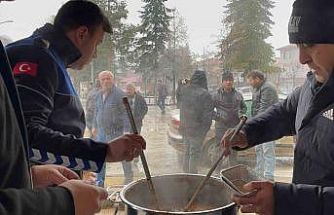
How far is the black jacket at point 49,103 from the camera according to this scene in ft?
3.32

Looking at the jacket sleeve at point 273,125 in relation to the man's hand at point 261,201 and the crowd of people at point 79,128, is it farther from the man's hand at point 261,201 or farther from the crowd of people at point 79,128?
the man's hand at point 261,201

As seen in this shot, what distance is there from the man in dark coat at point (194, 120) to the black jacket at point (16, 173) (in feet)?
7.30

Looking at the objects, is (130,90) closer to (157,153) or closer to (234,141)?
(157,153)

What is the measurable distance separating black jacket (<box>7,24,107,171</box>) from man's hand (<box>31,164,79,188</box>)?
0.07 metres

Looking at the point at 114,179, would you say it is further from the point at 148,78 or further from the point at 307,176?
the point at 307,176

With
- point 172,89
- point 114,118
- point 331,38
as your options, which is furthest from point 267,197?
point 114,118

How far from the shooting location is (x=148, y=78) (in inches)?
96.7

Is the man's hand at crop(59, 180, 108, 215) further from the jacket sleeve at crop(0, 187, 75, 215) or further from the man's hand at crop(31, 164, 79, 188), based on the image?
the man's hand at crop(31, 164, 79, 188)

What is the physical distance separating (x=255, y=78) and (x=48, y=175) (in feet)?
5.99

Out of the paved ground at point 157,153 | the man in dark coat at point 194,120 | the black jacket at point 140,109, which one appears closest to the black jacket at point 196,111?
the man in dark coat at point 194,120

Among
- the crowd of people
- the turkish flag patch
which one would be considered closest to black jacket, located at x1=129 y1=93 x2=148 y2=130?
the crowd of people

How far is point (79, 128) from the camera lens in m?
1.17

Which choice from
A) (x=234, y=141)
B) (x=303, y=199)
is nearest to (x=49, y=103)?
(x=234, y=141)

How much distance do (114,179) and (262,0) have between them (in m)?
1.57
